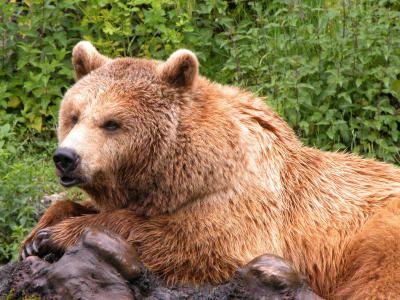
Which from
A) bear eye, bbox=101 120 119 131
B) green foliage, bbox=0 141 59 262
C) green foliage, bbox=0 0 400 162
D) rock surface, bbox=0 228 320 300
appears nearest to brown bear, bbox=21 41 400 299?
bear eye, bbox=101 120 119 131

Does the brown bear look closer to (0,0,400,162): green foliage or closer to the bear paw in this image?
the bear paw

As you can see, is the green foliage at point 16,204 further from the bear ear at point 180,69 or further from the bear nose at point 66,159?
the bear ear at point 180,69

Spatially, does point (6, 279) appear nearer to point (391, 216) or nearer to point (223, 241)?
point (223, 241)

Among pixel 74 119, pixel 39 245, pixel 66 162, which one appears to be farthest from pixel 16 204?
pixel 66 162

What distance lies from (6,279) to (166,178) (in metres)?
1.25

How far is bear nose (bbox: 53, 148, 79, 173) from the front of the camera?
6.19m

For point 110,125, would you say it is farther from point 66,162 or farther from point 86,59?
point 86,59

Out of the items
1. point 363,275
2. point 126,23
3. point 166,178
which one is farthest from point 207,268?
point 126,23

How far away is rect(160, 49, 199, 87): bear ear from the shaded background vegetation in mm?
2122

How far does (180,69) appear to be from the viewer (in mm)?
6828

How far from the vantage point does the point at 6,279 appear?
20.6ft

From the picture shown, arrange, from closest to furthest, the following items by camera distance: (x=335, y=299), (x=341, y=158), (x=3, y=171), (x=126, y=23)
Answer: (x=335, y=299) < (x=341, y=158) < (x=3, y=171) < (x=126, y=23)

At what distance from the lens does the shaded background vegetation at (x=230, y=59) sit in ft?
30.0

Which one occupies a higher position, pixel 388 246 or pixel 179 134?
pixel 179 134
